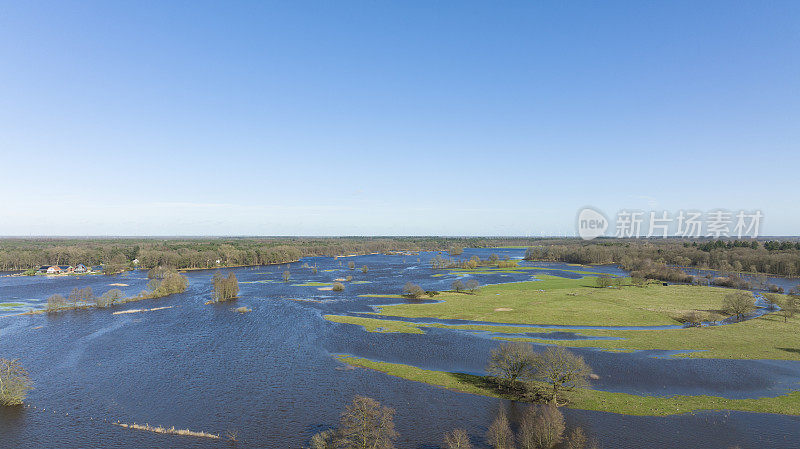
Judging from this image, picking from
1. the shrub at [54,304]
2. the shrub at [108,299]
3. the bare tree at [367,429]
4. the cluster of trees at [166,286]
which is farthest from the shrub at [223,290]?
the bare tree at [367,429]

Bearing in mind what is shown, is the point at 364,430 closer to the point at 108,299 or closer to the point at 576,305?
the point at 576,305

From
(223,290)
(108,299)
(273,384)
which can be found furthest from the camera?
(223,290)

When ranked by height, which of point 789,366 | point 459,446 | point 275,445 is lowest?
point 275,445

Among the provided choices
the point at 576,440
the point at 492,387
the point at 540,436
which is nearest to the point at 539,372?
the point at 492,387

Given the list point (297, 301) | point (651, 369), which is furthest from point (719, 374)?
point (297, 301)

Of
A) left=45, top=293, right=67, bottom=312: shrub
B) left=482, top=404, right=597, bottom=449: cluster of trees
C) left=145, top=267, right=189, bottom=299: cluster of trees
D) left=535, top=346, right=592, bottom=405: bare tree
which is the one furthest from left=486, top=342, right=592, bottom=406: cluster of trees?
left=145, top=267, right=189, bottom=299: cluster of trees

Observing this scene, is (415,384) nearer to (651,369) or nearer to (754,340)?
(651,369)

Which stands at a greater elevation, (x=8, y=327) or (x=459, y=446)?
(x=459, y=446)
